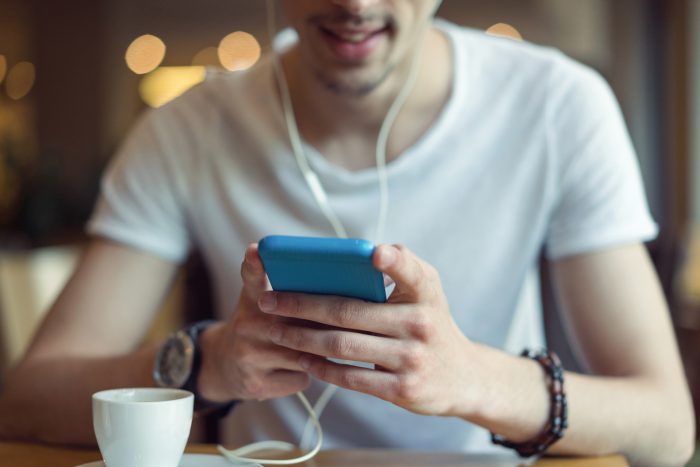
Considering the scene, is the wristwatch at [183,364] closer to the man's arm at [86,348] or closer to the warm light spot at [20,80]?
the man's arm at [86,348]

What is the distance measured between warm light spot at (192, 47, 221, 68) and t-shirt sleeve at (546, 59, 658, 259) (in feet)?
25.3

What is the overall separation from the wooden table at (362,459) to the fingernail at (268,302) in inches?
8.7

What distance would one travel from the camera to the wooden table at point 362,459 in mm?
946

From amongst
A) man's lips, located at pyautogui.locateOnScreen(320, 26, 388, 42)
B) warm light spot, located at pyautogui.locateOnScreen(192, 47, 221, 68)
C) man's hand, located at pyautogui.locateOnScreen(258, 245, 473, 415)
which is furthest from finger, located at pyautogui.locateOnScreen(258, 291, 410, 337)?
warm light spot, located at pyautogui.locateOnScreen(192, 47, 221, 68)

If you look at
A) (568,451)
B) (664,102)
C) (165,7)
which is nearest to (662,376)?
(568,451)

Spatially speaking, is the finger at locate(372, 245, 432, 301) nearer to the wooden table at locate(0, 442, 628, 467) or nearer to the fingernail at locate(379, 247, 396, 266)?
the fingernail at locate(379, 247, 396, 266)

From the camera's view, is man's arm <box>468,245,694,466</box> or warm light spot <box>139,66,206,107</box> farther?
warm light spot <box>139,66,206,107</box>

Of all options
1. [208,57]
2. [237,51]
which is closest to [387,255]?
[237,51]

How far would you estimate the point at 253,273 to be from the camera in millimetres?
807

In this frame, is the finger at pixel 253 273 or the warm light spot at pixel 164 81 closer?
the finger at pixel 253 273

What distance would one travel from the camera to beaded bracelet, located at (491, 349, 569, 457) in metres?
0.96

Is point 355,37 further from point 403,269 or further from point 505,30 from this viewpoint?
point 505,30

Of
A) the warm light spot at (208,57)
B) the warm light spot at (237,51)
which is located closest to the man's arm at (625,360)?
the warm light spot at (237,51)

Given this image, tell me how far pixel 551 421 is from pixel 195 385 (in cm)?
38
